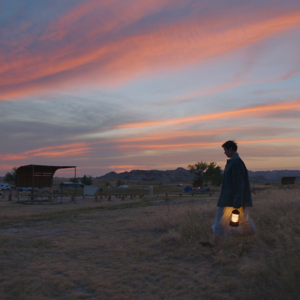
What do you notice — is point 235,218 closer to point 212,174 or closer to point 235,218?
point 235,218

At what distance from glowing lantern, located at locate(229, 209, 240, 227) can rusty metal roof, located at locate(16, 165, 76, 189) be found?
1860cm

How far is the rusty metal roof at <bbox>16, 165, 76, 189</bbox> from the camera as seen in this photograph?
2223 centimetres

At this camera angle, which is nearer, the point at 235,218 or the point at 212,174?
the point at 235,218

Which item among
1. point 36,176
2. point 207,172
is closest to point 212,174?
point 207,172

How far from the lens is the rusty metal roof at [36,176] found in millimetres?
22234

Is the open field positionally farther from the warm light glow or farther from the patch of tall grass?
the warm light glow

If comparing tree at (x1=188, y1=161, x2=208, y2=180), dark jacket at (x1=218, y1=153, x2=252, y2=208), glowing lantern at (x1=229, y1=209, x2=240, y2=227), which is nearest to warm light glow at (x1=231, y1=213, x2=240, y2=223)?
glowing lantern at (x1=229, y1=209, x2=240, y2=227)

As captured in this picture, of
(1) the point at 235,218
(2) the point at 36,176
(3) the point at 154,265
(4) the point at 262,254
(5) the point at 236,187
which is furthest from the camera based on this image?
(2) the point at 36,176

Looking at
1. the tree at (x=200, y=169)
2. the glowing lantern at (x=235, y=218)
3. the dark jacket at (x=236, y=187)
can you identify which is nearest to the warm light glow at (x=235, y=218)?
the glowing lantern at (x=235, y=218)

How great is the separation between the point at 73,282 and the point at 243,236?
286 cm

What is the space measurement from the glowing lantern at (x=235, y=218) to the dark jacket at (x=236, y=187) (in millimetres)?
121

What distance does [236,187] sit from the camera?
5.31m

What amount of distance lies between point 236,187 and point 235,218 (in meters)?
0.51

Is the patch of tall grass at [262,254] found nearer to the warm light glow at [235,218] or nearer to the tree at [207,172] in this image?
the warm light glow at [235,218]
